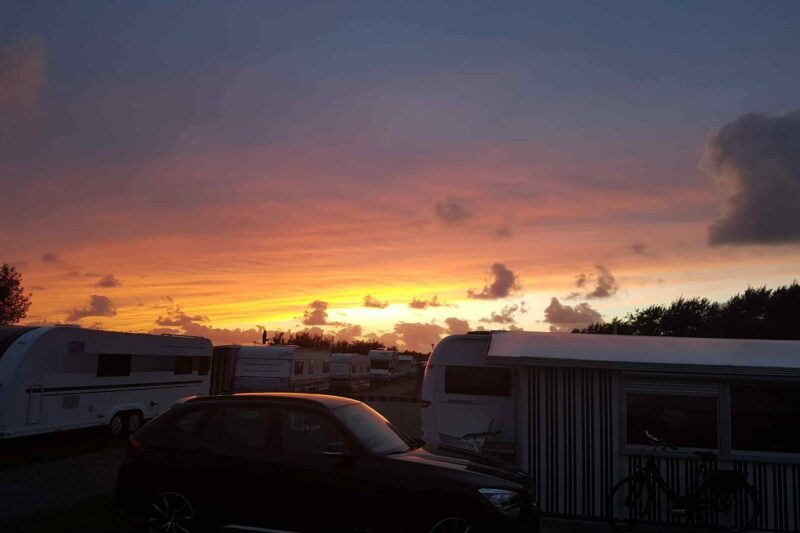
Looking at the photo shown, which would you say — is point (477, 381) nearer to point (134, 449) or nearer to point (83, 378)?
point (134, 449)

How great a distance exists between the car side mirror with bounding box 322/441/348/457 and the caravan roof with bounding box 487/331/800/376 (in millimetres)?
3898

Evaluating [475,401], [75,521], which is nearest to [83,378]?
[75,521]

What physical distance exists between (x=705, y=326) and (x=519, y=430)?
60.8 m

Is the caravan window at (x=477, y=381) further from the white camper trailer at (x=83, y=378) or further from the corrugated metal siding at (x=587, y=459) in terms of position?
the white camper trailer at (x=83, y=378)

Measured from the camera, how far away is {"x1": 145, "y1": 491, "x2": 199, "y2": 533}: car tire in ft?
22.8

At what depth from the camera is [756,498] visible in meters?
9.37

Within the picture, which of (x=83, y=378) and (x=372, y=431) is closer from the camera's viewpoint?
(x=372, y=431)

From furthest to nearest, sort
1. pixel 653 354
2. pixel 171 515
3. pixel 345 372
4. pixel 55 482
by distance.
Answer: pixel 345 372, pixel 55 482, pixel 653 354, pixel 171 515

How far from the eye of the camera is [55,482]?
12227 mm

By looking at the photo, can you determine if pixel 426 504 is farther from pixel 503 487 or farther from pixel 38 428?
pixel 38 428

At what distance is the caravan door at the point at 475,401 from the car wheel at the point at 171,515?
7.26 metres

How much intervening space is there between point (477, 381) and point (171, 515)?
820 centimetres

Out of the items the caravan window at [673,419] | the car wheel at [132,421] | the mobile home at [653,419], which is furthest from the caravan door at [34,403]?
the caravan window at [673,419]

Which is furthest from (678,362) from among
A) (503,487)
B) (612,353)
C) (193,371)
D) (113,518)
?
(193,371)
